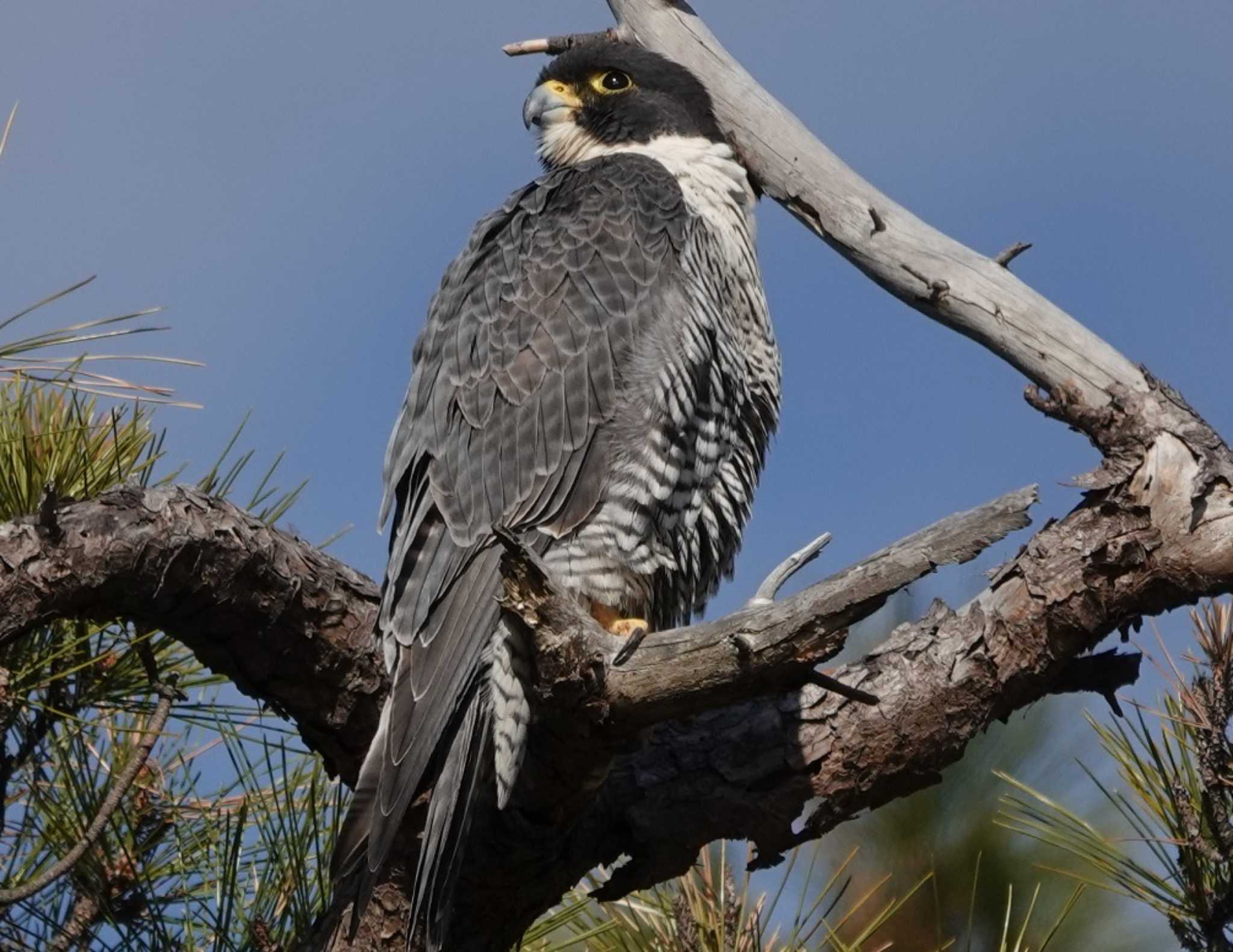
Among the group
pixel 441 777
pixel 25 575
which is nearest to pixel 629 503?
pixel 441 777

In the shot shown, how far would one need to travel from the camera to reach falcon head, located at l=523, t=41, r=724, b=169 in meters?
4.70

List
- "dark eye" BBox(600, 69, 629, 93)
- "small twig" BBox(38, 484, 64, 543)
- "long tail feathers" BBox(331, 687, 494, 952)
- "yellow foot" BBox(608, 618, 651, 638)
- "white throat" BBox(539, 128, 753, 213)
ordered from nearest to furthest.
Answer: "small twig" BBox(38, 484, 64, 543), "long tail feathers" BBox(331, 687, 494, 952), "yellow foot" BBox(608, 618, 651, 638), "white throat" BBox(539, 128, 753, 213), "dark eye" BBox(600, 69, 629, 93)

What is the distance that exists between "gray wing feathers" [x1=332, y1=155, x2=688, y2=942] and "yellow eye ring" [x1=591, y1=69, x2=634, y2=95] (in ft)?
1.97

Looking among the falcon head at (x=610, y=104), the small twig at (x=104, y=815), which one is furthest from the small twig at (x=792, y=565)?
the falcon head at (x=610, y=104)

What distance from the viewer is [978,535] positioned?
2752 mm

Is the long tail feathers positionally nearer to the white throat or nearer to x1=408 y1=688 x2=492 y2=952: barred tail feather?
x1=408 y1=688 x2=492 y2=952: barred tail feather

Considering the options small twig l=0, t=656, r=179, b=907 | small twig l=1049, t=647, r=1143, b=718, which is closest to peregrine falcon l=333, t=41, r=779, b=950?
small twig l=0, t=656, r=179, b=907

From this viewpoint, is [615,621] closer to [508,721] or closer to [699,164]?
[508,721]

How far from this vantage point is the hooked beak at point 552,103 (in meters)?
4.94


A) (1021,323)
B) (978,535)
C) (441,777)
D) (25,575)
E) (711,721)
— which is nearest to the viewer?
(978,535)

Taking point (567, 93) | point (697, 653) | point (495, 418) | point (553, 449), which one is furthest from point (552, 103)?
point (697, 653)

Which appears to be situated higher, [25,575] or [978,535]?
[25,575]

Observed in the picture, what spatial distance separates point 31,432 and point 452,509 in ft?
3.64

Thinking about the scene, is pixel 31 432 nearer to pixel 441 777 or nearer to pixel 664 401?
pixel 441 777
